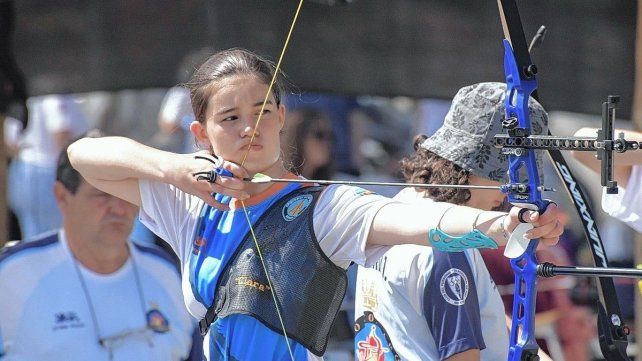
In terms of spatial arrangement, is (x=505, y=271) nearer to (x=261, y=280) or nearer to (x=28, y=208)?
(x=28, y=208)

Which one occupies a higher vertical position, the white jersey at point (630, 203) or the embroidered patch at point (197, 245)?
the embroidered patch at point (197, 245)

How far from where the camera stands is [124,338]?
4086 mm

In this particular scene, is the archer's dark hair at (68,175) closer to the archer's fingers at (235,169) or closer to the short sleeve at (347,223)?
the archer's fingers at (235,169)

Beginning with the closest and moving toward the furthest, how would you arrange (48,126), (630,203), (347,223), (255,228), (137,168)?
(347,223) < (255,228) < (137,168) < (630,203) < (48,126)

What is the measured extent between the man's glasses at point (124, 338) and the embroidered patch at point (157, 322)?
2cm

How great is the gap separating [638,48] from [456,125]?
161 centimetres

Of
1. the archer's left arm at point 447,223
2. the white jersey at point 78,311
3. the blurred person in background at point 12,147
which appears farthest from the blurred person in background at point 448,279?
the blurred person in background at point 12,147

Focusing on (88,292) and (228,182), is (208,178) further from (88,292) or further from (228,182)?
(88,292)

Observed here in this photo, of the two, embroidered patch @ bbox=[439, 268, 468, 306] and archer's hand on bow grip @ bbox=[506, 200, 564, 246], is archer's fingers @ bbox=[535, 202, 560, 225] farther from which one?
embroidered patch @ bbox=[439, 268, 468, 306]

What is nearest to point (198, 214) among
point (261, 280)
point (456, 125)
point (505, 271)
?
point (261, 280)

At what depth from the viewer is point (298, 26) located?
407 centimetres

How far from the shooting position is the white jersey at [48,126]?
4430mm

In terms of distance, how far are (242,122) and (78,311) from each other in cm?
188

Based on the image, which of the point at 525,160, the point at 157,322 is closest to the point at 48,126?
the point at 157,322
